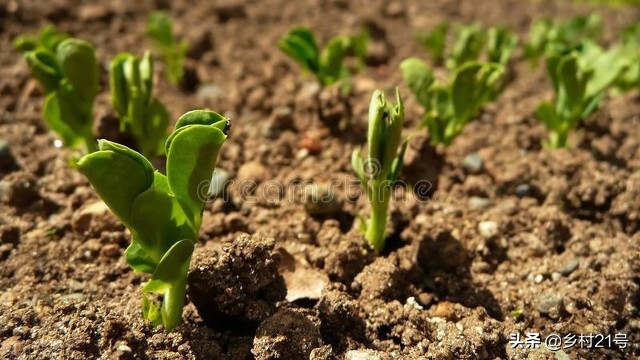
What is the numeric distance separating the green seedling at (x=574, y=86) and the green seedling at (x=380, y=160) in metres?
0.94

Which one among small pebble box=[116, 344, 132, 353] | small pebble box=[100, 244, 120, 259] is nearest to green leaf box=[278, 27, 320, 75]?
small pebble box=[100, 244, 120, 259]

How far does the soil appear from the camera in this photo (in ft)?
5.50

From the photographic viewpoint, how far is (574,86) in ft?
8.14

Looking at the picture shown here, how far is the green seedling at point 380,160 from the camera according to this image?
175cm

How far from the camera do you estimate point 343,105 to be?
264cm

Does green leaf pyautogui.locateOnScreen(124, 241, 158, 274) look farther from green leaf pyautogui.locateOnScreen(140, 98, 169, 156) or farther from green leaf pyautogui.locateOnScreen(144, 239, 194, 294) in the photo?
green leaf pyautogui.locateOnScreen(140, 98, 169, 156)

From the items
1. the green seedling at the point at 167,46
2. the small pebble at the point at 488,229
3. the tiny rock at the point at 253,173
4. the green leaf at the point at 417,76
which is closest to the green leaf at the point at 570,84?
the green leaf at the point at 417,76

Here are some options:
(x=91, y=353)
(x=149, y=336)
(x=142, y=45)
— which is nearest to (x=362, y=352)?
(x=149, y=336)

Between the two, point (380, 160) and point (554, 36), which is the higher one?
point (554, 36)

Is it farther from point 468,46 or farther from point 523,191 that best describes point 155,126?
point 468,46

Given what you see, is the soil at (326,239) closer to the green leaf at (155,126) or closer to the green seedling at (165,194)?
the green seedling at (165,194)

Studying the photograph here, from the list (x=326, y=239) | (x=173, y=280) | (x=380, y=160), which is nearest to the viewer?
(x=173, y=280)

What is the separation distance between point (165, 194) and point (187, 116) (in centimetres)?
20

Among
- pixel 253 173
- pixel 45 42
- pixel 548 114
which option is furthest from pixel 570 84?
pixel 45 42
